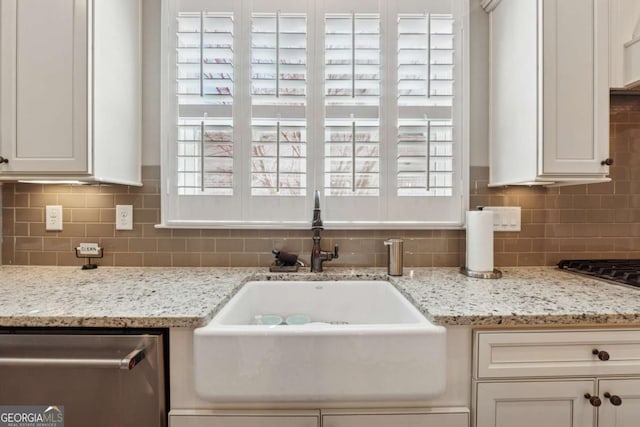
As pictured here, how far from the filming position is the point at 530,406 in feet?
3.24

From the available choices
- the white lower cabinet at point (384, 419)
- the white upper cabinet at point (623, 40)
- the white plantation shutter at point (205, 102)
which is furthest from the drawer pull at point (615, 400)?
the white plantation shutter at point (205, 102)

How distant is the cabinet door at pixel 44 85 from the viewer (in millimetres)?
1294

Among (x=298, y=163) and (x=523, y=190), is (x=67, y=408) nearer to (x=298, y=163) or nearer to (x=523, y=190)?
(x=298, y=163)

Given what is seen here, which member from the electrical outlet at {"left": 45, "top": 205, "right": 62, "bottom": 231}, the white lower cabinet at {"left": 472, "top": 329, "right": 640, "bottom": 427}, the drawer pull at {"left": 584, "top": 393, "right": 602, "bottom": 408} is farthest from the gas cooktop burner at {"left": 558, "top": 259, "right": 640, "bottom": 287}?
the electrical outlet at {"left": 45, "top": 205, "right": 62, "bottom": 231}

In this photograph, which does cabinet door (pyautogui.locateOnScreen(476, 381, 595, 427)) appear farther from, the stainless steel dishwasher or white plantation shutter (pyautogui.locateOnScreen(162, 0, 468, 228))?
the stainless steel dishwasher

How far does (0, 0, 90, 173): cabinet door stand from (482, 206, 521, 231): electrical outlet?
1991 millimetres

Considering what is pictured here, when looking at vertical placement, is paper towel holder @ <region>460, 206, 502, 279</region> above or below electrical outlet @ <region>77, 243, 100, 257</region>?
below

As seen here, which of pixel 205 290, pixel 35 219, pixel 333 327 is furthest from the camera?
pixel 35 219

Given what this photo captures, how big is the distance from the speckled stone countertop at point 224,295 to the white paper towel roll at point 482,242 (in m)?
0.09

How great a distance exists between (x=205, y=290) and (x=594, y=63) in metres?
1.87

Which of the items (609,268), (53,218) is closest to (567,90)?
(609,268)

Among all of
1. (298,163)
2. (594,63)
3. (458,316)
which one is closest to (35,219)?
(298,163)

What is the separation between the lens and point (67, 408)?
0.94 metres

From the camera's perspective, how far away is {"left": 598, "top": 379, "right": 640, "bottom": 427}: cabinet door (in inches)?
39.2
